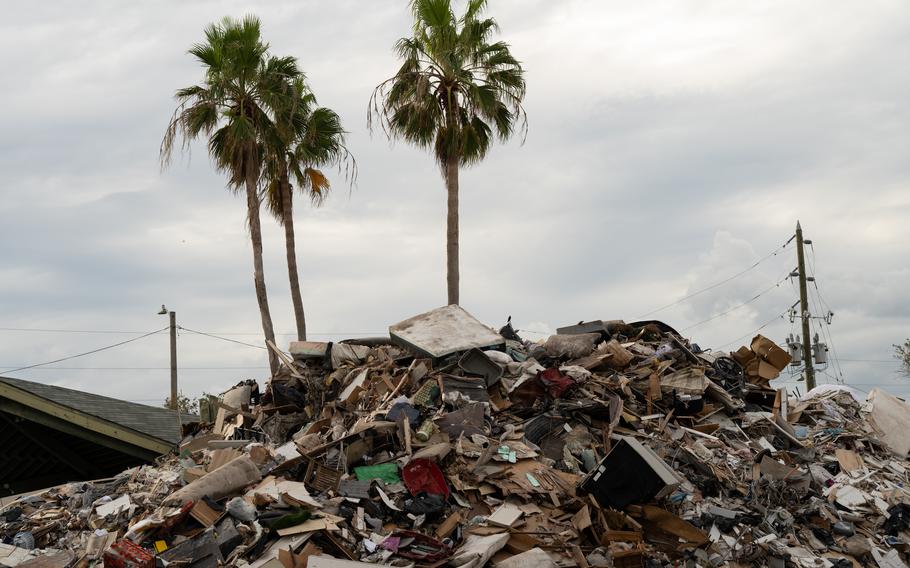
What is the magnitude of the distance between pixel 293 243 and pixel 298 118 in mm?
4277

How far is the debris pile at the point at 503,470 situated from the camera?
10.7 metres

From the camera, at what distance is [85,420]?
53.7 feet

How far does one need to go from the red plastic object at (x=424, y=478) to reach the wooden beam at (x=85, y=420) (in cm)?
777

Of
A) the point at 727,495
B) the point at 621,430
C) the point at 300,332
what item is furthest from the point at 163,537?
the point at 300,332

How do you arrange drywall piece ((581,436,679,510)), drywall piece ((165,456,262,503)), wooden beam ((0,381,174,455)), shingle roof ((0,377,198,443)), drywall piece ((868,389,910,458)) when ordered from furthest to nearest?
shingle roof ((0,377,198,443)) < drywall piece ((868,389,910,458)) < wooden beam ((0,381,174,455)) < drywall piece ((165,456,262,503)) < drywall piece ((581,436,679,510))

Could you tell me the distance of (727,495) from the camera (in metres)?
12.8

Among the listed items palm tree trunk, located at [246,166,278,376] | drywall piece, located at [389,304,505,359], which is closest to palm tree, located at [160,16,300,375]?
palm tree trunk, located at [246,166,278,376]

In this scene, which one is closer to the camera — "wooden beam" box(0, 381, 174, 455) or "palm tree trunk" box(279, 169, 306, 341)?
"wooden beam" box(0, 381, 174, 455)

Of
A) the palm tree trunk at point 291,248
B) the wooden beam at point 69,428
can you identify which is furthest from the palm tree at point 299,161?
the wooden beam at point 69,428

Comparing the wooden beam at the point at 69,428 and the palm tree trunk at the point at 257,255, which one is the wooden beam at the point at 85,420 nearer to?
the wooden beam at the point at 69,428

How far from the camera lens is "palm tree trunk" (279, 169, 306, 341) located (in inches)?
1046

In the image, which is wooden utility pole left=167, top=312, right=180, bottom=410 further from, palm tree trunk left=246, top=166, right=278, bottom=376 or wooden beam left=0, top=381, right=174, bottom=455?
wooden beam left=0, top=381, right=174, bottom=455

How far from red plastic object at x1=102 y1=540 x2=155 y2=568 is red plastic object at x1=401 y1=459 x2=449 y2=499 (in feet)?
11.9

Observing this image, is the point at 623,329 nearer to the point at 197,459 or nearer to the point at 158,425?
the point at 197,459
